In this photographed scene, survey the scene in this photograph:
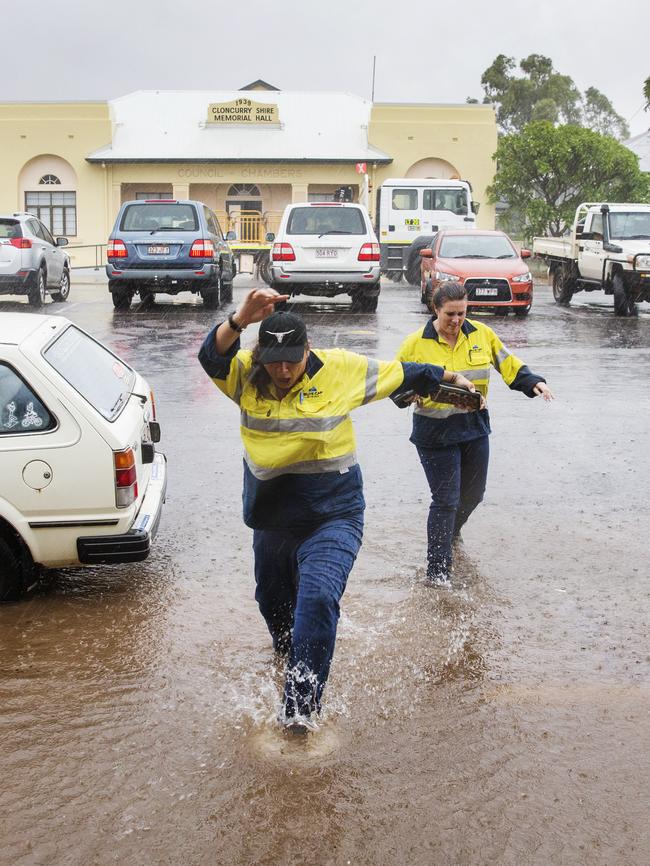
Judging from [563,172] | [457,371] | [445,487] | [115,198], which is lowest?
[445,487]

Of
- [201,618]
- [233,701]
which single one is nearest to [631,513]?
[201,618]

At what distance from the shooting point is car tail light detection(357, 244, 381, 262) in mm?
18844

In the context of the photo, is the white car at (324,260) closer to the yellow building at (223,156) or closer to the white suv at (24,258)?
the white suv at (24,258)

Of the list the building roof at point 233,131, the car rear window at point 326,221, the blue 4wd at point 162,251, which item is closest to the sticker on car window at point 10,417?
the blue 4wd at point 162,251

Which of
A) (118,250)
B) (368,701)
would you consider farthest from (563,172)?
(368,701)

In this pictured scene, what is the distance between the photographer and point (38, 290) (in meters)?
19.6

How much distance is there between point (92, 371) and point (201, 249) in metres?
12.9

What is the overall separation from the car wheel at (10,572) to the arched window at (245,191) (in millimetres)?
37940

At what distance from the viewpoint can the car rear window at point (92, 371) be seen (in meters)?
5.60

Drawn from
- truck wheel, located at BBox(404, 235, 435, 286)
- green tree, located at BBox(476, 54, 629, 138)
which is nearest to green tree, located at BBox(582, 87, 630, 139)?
green tree, located at BBox(476, 54, 629, 138)

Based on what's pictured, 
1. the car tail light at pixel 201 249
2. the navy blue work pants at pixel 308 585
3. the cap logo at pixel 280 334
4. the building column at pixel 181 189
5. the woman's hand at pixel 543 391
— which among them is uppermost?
the building column at pixel 181 189

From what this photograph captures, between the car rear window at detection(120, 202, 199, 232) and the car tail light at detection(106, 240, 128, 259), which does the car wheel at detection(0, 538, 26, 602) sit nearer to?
the car tail light at detection(106, 240, 128, 259)

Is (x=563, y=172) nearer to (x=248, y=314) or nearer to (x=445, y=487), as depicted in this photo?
(x=445, y=487)

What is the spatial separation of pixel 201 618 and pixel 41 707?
1.12m
